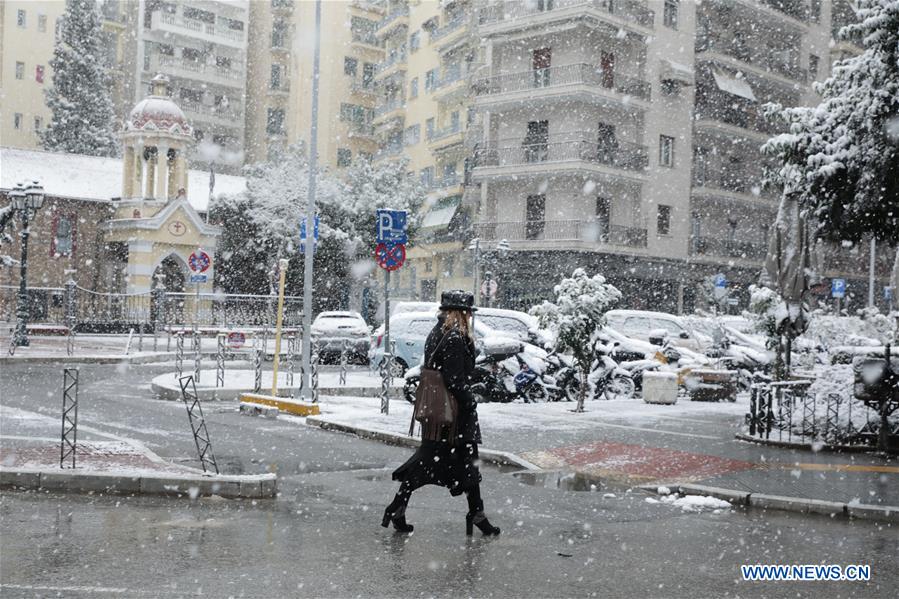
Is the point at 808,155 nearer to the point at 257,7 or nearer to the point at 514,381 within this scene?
the point at 514,381

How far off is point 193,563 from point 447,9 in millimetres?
46744

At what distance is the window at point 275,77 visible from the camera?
6338 centimetres

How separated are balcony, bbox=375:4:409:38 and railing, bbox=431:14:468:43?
479 cm

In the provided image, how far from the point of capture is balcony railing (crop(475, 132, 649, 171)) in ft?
130

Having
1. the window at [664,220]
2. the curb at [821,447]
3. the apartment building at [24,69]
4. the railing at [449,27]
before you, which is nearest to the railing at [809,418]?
the curb at [821,447]

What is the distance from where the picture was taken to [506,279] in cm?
4162

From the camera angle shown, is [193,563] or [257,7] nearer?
[193,563]

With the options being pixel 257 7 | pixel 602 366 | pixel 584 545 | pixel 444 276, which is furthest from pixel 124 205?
pixel 584 545

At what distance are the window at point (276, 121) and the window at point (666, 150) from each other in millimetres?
28712

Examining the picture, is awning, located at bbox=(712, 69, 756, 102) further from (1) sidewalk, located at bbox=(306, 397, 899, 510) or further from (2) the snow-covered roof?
(1) sidewalk, located at bbox=(306, 397, 899, 510)

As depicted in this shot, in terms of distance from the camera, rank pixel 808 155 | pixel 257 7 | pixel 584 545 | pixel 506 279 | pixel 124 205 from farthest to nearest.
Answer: pixel 257 7, pixel 124 205, pixel 506 279, pixel 808 155, pixel 584 545

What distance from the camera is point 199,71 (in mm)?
64188

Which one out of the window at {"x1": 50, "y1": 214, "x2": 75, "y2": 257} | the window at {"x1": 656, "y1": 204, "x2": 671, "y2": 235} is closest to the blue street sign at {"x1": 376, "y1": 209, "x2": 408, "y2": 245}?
the window at {"x1": 656, "y1": 204, "x2": 671, "y2": 235}

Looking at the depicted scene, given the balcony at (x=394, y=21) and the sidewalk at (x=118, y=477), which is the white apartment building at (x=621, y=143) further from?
the sidewalk at (x=118, y=477)
